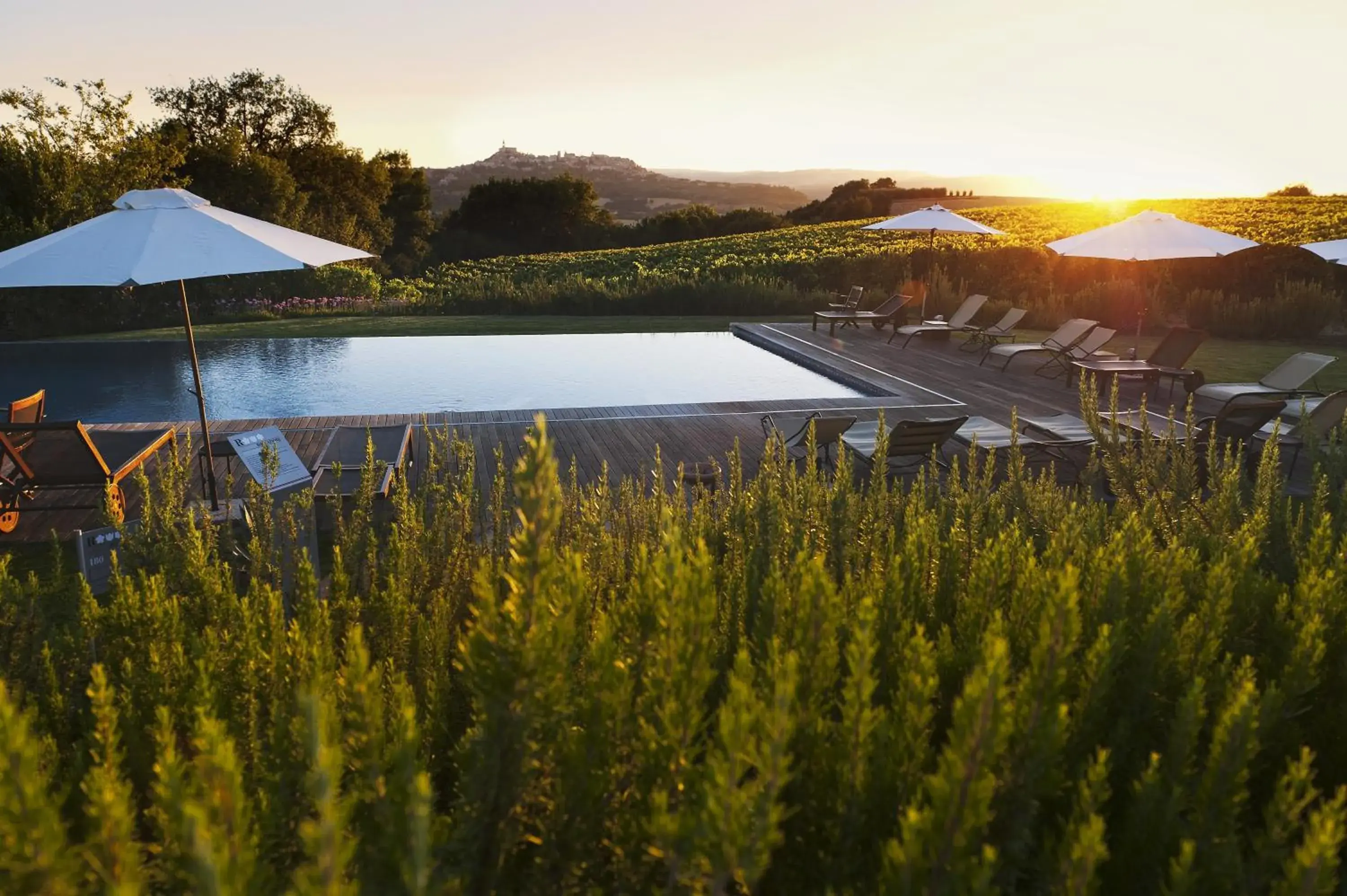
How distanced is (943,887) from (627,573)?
194cm

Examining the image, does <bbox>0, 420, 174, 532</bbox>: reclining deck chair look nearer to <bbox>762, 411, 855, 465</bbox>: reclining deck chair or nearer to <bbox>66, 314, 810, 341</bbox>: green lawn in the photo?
<bbox>762, 411, 855, 465</bbox>: reclining deck chair

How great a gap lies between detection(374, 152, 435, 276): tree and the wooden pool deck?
36639mm

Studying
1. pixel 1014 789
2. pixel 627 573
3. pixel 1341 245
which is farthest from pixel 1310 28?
pixel 1014 789

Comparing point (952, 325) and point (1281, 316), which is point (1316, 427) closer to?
point (952, 325)

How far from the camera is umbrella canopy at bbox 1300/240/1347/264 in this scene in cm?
1012

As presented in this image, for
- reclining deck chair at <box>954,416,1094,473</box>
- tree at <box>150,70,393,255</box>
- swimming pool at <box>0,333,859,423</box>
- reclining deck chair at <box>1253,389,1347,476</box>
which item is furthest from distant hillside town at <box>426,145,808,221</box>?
reclining deck chair at <box>1253,389,1347,476</box>

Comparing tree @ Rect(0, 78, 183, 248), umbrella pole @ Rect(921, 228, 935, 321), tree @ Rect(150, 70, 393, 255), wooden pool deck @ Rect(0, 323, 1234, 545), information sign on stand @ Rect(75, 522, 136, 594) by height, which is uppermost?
tree @ Rect(150, 70, 393, 255)

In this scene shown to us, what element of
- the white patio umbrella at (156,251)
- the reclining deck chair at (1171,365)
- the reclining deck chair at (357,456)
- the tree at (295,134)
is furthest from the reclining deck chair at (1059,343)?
the tree at (295,134)

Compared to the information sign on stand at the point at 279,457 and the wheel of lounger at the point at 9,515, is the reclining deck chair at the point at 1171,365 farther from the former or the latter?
the wheel of lounger at the point at 9,515

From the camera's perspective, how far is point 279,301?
69.9 feet

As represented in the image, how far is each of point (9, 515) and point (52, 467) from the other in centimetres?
43

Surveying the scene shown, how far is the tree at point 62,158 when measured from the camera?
21375mm

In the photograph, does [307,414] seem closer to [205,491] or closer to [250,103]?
[205,491]

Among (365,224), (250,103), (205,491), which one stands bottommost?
(205,491)
